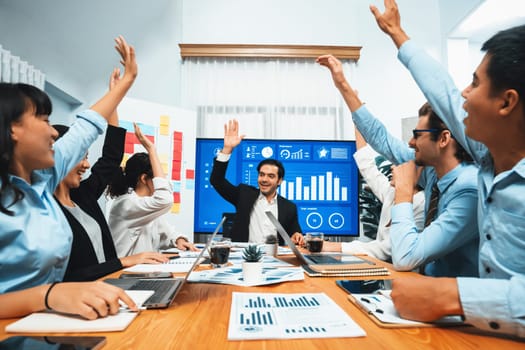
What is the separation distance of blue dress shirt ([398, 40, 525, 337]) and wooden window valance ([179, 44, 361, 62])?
3.02 metres

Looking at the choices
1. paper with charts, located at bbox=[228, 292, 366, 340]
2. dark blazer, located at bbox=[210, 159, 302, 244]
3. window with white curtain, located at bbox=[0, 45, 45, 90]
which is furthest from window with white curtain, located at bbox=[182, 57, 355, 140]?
paper with charts, located at bbox=[228, 292, 366, 340]

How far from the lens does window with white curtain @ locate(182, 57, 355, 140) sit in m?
4.04

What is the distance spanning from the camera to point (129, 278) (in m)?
1.10

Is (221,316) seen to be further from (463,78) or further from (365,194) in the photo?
(463,78)

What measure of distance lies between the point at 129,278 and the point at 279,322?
608 millimetres

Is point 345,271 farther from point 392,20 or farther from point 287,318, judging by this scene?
point 392,20

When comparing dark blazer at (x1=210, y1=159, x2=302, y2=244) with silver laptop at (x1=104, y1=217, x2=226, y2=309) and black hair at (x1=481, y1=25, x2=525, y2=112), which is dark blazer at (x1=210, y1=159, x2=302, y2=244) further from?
black hair at (x1=481, y1=25, x2=525, y2=112)

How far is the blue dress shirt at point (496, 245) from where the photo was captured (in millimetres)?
672

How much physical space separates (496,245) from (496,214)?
75 millimetres

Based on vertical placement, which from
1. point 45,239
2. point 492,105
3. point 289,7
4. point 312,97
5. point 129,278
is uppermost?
point 289,7

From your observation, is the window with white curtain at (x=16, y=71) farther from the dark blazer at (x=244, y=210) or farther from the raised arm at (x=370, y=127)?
the raised arm at (x=370, y=127)

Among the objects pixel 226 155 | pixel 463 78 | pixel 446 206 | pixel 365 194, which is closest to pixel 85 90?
pixel 226 155

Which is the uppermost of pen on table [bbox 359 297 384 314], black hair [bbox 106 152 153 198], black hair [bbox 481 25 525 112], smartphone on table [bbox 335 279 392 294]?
black hair [bbox 481 25 525 112]

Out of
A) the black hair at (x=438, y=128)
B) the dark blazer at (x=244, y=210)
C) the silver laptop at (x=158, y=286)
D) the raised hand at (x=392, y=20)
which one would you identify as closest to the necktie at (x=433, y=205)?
the black hair at (x=438, y=128)
